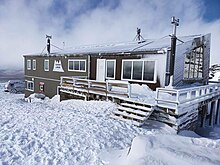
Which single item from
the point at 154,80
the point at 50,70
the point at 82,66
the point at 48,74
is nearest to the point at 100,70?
the point at 82,66

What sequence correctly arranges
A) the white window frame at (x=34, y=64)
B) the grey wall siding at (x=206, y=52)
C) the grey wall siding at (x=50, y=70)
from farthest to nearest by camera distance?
→ 1. the white window frame at (x=34, y=64)
2. the grey wall siding at (x=50, y=70)
3. the grey wall siding at (x=206, y=52)

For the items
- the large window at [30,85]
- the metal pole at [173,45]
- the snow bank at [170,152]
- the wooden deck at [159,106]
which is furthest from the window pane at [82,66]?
the snow bank at [170,152]

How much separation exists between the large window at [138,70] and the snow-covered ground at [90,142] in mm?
4695

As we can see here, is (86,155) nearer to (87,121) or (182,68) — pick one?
(87,121)

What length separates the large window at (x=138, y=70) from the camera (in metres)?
11.6

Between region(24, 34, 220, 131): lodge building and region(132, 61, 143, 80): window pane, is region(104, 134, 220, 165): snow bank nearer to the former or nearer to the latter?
region(24, 34, 220, 131): lodge building

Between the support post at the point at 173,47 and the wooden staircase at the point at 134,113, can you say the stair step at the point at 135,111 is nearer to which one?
the wooden staircase at the point at 134,113

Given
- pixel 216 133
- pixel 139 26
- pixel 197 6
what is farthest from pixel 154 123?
pixel 139 26

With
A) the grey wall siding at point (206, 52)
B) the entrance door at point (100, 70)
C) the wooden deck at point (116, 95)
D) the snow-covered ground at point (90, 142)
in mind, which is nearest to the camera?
the snow-covered ground at point (90, 142)

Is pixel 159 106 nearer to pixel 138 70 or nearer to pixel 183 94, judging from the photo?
pixel 183 94

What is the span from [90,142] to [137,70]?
788 cm

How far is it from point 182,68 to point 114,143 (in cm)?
880

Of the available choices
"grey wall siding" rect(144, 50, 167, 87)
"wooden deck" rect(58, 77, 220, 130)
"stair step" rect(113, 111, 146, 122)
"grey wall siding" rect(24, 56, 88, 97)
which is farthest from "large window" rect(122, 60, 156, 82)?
"stair step" rect(113, 111, 146, 122)

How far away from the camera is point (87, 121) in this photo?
7195 mm
